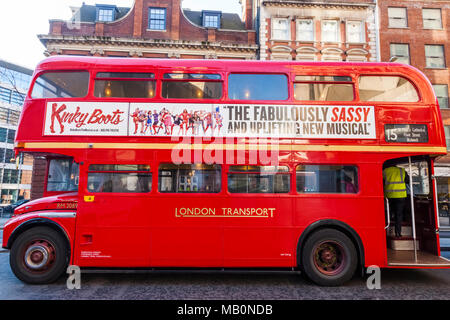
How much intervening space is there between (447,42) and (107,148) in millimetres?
25038

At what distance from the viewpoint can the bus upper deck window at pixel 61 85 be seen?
18.3 ft

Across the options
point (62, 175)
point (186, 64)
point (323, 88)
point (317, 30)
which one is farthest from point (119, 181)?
point (317, 30)

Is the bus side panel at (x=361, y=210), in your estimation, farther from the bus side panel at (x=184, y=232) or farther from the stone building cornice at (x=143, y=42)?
the stone building cornice at (x=143, y=42)

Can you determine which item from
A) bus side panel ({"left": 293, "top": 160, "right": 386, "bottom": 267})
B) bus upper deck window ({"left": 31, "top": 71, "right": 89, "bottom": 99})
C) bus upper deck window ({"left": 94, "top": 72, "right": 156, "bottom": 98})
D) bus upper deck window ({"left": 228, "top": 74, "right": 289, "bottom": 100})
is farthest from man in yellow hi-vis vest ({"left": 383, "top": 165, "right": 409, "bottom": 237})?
bus upper deck window ({"left": 31, "top": 71, "right": 89, "bottom": 99})

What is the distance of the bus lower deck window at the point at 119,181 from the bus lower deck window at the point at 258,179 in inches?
67.9

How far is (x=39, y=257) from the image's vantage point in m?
5.35

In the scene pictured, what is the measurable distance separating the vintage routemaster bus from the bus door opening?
466 millimetres

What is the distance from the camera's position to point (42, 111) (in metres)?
5.54

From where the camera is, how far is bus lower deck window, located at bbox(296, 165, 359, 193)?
548 centimetres

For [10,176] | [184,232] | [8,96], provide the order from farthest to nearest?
[10,176] < [8,96] < [184,232]

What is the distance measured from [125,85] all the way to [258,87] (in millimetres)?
2797

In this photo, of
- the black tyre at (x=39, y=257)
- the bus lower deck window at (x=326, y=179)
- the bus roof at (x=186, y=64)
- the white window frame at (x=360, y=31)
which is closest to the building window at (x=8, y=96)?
the bus roof at (x=186, y=64)

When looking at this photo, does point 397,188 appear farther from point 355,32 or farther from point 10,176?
point 10,176
